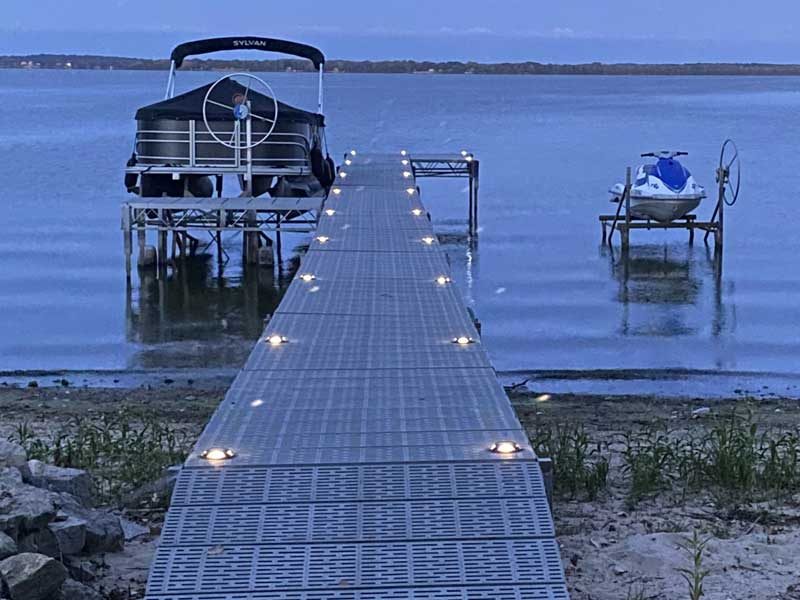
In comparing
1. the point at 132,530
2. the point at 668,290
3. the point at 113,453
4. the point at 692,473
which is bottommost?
the point at 668,290

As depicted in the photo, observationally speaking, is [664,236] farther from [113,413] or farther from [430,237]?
[113,413]

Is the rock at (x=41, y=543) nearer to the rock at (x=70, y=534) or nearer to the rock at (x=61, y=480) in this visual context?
the rock at (x=70, y=534)

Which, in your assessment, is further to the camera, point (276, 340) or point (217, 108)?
point (217, 108)

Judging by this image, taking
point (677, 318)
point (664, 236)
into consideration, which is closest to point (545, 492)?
point (677, 318)

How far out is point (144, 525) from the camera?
6.57m

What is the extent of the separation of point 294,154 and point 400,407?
1801cm

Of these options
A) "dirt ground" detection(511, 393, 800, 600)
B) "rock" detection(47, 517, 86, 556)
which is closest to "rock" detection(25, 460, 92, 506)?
"rock" detection(47, 517, 86, 556)

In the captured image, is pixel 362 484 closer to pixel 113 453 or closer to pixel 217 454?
pixel 217 454

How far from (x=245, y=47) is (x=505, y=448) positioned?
2060 centimetres

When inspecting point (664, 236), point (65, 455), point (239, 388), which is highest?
point (239, 388)

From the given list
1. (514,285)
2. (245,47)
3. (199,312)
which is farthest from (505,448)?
(245,47)

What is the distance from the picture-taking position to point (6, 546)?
487 cm

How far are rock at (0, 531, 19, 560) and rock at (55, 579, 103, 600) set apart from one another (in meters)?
0.23

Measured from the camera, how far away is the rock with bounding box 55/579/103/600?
492 cm
